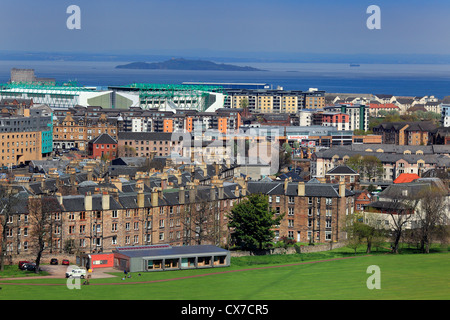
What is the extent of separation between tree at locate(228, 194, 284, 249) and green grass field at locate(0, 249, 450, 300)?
3034mm

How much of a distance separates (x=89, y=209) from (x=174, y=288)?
Result: 10492mm

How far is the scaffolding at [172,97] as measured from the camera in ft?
477

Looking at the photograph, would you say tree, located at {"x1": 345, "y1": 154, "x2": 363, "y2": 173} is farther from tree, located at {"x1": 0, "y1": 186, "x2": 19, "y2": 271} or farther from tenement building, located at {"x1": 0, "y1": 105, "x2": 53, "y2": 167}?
tree, located at {"x1": 0, "y1": 186, "x2": 19, "y2": 271}

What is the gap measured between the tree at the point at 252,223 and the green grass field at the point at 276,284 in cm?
303

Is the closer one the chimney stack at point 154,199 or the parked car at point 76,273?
the parked car at point 76,273

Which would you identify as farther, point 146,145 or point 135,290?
point 146,145

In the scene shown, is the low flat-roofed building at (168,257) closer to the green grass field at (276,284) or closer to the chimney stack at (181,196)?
the green grass field at (276,284)

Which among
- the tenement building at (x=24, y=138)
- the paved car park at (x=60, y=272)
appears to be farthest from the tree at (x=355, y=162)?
the paved car park at (x=60, y=272)

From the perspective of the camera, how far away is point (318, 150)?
10138 centimetres

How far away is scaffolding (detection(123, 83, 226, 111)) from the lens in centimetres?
14525

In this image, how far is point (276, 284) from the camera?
4347cm

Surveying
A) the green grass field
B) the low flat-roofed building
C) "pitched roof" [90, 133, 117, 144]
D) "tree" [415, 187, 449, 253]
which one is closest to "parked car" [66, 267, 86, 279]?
the green grass field
